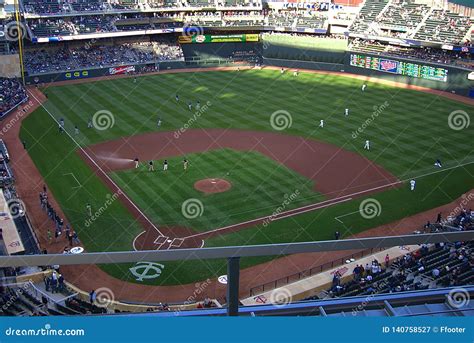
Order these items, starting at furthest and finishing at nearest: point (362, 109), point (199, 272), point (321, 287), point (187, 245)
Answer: point (362, 109) → point (187, 245) → point (199, 272) → point (321, 287)

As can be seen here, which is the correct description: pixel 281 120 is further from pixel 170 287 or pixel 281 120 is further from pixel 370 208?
pixel 170 287

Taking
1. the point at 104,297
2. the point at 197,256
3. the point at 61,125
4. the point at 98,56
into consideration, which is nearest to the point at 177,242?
the point at 104,297

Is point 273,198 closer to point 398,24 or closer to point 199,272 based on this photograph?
point 199,272

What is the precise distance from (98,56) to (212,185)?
141ft

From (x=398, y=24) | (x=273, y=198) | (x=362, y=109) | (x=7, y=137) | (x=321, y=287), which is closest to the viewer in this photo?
(x=321, y=287)

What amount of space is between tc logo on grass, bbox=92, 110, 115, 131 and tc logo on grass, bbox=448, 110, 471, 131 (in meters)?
27.8

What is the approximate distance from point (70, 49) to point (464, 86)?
1862 inches

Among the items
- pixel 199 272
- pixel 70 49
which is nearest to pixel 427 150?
pixel 199 272

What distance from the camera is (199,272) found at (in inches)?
891

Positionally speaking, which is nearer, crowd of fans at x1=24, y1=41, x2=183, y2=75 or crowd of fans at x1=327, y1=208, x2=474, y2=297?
crowd of fans at x1=327, y1=208, x2=474, y2=297

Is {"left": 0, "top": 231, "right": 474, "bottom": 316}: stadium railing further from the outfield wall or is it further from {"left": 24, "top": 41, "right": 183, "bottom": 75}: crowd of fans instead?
{"left": 24, "top": 41, "right": 183, "bottom": 75}: crowd of fans

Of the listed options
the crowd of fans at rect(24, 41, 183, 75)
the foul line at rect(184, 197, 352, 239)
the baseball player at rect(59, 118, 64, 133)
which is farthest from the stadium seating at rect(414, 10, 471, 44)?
the baseball player at rect(59, 118, 64, 133)

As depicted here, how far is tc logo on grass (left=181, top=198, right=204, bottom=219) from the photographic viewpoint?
28.0 metres

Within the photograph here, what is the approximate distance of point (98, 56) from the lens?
6819cm
